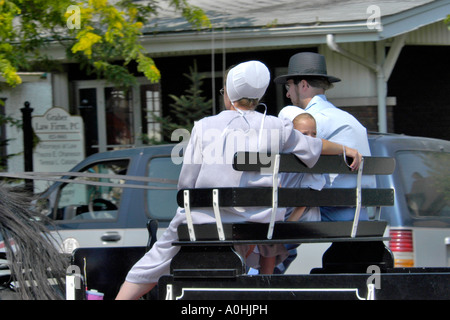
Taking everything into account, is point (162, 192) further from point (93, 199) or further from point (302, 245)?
point (302, 245)

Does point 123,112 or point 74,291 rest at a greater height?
point 123,112

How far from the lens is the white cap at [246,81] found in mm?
3186

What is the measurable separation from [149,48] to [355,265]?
5994 mm

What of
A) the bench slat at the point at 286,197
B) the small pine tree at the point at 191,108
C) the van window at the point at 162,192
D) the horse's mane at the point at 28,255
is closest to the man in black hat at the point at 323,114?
the bench slat at the point at 286,197

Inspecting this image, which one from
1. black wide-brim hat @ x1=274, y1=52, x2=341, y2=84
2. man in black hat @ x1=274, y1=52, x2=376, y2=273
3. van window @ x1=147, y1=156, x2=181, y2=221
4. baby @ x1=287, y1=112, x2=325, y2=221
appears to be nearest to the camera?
baby @ x1=287, y1=112, x2=325, y2=221

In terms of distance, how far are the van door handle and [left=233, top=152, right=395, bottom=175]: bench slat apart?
7.98ft

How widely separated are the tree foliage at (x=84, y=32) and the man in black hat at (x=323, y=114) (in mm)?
3035

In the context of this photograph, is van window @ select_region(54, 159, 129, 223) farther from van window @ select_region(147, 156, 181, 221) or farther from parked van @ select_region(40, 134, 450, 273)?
van window @ select_region(147, 156, 181, 221)

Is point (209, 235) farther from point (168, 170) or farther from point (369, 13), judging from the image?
point (369, 13)

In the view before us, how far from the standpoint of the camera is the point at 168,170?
17.3 feet

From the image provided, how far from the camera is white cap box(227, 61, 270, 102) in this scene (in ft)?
10.5

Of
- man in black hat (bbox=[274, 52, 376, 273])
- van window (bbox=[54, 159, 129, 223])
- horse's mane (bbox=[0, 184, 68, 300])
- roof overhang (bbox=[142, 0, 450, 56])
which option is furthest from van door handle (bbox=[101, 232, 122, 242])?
roof overhang (bbox=[142, 0, 450, 56])

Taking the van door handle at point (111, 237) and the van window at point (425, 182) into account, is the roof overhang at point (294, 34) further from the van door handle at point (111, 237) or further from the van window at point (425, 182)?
the van door handle at point (111, 237)

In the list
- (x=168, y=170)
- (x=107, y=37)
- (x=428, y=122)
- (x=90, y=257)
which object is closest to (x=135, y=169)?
(x=168, y=170)
